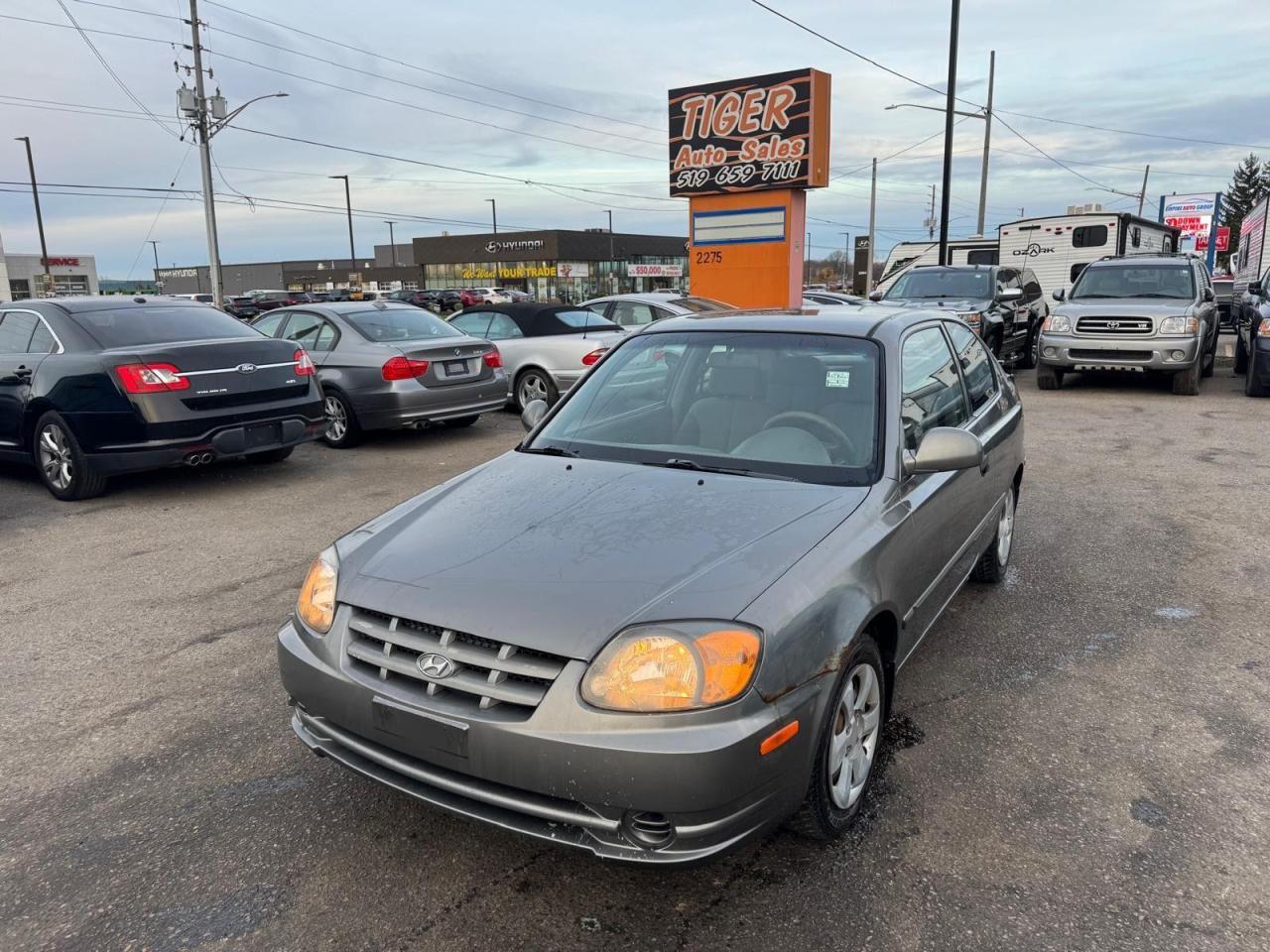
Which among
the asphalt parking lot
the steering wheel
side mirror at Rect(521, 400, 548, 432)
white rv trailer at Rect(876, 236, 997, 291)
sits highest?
white rv trailer at Rect(876, 236, 997, 291)

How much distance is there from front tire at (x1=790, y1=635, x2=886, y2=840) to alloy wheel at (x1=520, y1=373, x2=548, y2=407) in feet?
27.4

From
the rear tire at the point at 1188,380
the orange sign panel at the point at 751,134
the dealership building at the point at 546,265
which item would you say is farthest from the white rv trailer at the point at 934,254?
the dealership building at the point at 546,265

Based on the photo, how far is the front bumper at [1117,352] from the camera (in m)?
11.9

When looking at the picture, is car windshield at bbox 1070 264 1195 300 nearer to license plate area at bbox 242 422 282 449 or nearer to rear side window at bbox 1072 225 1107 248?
rear side window at bbox 1072 225 1107 248

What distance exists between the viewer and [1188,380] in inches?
482

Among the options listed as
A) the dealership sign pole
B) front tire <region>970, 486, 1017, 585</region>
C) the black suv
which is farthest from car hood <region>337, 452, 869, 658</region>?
the dealership sign pole

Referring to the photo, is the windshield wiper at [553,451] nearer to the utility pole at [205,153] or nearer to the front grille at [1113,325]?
the front grille at [1113,325]

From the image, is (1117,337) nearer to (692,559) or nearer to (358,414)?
(358,414)

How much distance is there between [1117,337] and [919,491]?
10.8 meters

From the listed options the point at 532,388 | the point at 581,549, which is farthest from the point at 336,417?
the point at 581,549

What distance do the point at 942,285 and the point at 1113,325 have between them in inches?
130

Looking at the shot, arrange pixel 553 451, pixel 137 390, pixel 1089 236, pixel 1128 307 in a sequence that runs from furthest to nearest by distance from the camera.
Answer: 1. pixel 1089 236
2. pixel 1128 307
3. pixel 137 390
4. pixel 553 451

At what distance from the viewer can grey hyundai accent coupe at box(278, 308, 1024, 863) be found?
86.6 inches

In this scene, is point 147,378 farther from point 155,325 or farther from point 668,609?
point 668,609
